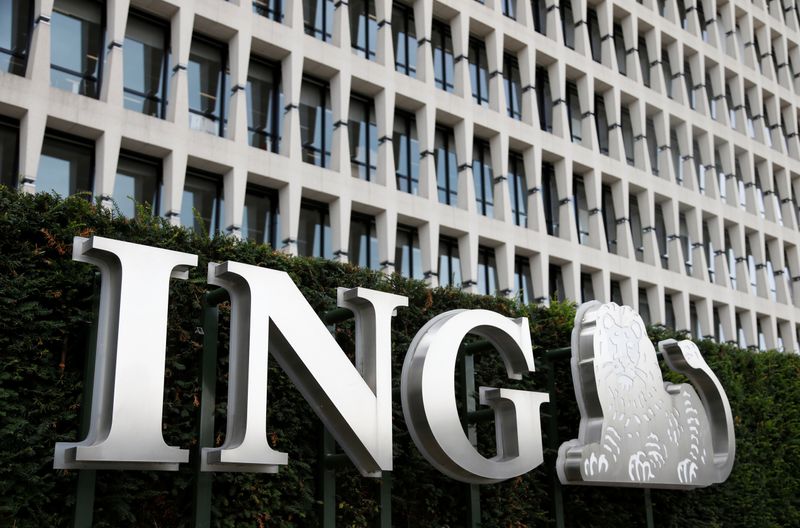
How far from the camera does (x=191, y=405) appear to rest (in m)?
10.6

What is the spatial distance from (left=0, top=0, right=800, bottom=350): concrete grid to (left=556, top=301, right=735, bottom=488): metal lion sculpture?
10.6 metres

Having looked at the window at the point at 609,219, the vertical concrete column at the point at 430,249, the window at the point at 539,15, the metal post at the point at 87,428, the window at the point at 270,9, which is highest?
the window at the point at 539,15

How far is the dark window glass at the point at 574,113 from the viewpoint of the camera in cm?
3738

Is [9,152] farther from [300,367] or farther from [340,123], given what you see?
[300,367]

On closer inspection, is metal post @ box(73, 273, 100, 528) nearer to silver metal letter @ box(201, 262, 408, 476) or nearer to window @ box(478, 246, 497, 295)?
silver metal letter @ box(201, 262, 408, 476)

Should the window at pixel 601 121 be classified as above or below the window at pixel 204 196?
above

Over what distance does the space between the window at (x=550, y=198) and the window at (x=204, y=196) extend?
45.1 feet

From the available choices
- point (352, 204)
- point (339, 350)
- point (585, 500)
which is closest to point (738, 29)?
point (352, 204)

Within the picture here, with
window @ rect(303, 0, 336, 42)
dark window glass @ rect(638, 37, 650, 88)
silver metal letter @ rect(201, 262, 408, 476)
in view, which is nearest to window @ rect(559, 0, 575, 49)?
dark window glass @ rect(638, 37, 650, 88)

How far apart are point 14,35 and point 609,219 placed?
2328 centimetres

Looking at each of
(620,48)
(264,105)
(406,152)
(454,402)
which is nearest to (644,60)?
(620,48)

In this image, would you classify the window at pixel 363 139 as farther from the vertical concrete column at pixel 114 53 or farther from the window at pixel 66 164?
the window at pixel 66 164

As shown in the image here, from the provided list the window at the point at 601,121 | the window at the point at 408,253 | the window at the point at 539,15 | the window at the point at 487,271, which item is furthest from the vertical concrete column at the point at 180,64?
the window at the point at 601,121

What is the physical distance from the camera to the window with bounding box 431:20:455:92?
1313 inches
